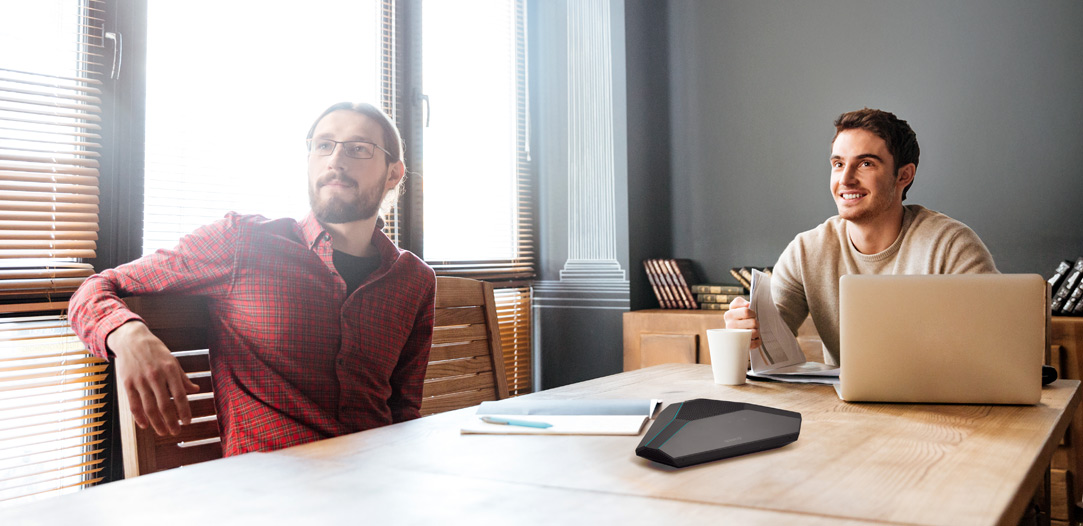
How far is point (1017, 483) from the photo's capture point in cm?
72

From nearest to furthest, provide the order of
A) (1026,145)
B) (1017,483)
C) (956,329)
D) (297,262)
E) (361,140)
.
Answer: (1017,483) < (956,329) < (297,262) < (361,140) < (1026,145)

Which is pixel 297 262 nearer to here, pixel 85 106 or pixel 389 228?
pixel 85 106

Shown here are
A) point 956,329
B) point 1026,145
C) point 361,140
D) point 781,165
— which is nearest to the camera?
point 956,329

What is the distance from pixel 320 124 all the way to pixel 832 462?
1.33 m

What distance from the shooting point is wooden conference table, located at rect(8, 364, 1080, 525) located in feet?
2.13

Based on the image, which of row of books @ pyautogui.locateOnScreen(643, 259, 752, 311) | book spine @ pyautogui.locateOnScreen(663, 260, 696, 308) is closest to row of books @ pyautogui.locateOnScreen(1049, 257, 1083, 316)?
row of books @ pyautogui.locateOnScreen(643, 259, 752, 311)

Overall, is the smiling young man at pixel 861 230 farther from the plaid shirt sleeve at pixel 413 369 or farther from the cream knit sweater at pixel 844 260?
the plaid shirt sleeve at pixel 413 369

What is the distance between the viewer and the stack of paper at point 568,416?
989 mm

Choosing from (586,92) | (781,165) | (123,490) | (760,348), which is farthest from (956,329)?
(586,92)

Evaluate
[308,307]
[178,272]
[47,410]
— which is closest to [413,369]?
[308,307]

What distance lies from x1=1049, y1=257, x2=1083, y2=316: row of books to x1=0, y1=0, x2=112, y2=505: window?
302 centimetres

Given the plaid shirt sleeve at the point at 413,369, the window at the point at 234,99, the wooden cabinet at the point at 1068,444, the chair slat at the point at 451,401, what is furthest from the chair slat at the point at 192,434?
the wooden cabinet at the point at 1068,444

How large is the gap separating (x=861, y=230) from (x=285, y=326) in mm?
1515

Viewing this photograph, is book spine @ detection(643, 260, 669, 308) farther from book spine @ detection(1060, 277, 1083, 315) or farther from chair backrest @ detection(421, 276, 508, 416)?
chair backrest @ detection(421, 276, 508, 416)
